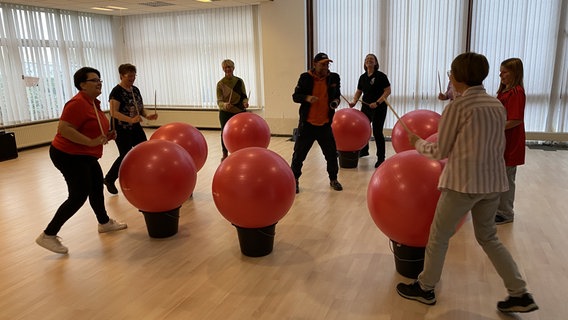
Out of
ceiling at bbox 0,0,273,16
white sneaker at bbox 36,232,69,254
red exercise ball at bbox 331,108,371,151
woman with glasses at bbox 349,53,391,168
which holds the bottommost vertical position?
white sneaker at bbox 36,232,69,254

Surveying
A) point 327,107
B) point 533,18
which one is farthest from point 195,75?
point 533,18

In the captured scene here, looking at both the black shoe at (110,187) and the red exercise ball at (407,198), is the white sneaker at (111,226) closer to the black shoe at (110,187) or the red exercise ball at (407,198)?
the black shoe at (110,187)

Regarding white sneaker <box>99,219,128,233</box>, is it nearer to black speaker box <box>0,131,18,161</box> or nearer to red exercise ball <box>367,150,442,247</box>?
red exercise ball <box>367,150,442,247</box>

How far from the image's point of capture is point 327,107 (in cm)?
445

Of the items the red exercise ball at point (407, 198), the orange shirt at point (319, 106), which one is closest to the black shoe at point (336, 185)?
the orange shirt at point (319, 106)

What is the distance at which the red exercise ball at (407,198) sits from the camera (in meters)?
2.47

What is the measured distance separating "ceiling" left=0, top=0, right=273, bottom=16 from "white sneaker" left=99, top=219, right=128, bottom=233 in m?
5.52

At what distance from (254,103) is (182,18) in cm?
255

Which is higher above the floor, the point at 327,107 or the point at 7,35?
the point at 7,35

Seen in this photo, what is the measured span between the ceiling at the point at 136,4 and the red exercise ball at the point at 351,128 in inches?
153

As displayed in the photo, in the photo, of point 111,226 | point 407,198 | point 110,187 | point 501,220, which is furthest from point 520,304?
point 110,187

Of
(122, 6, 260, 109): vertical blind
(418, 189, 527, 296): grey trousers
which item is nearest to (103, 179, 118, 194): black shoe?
(418, 189, 527, 296): grey trousers

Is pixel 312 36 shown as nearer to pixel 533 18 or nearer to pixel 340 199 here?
pixel 533 18

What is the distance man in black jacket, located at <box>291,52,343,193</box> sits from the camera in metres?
4.34
